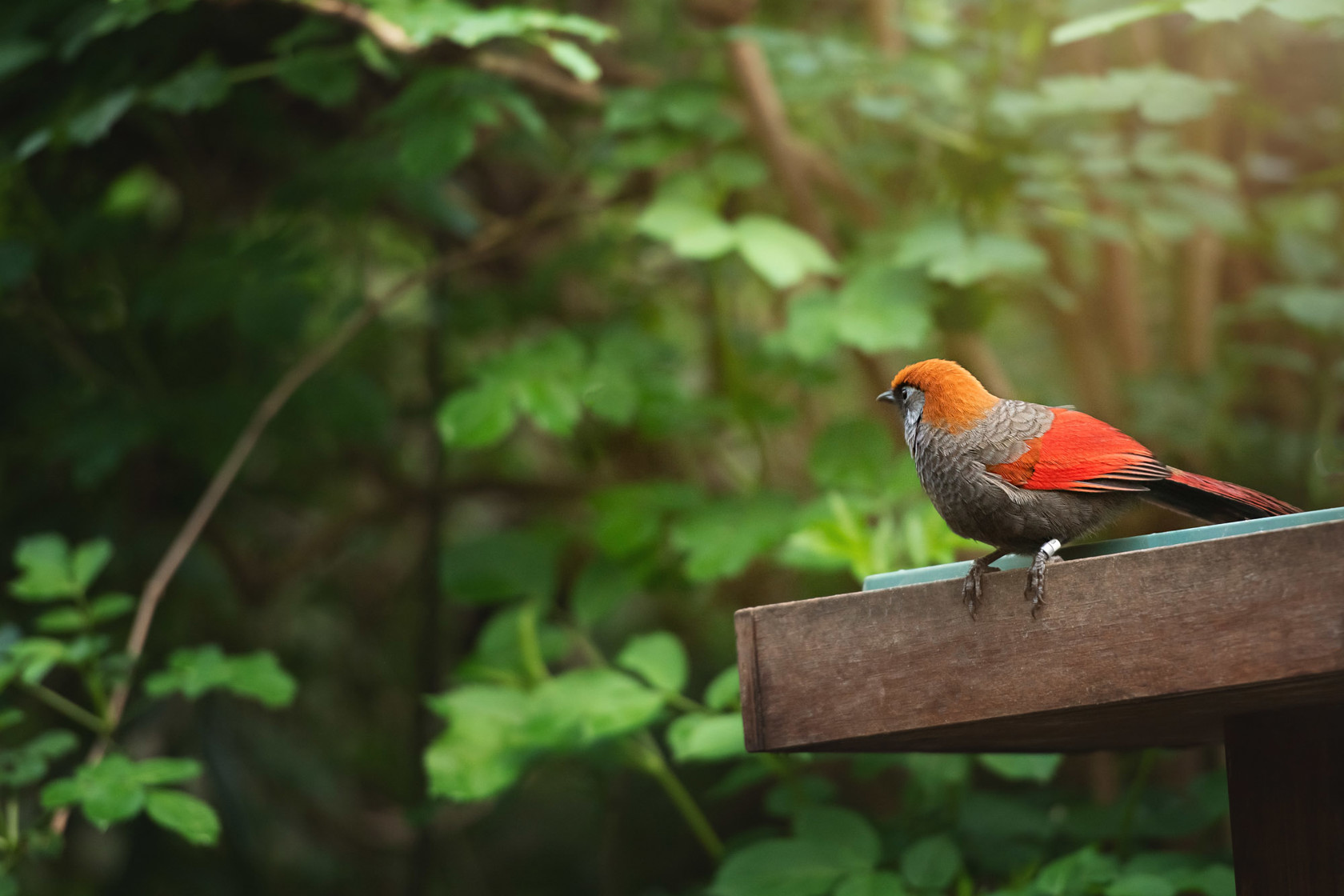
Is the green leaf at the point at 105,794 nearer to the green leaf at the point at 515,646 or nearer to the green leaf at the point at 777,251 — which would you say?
the green leaf at the point at 515,646

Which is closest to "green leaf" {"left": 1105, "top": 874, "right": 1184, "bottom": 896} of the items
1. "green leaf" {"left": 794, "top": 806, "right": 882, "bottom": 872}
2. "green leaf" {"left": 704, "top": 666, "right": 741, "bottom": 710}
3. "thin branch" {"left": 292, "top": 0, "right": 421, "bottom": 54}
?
"green leaf" {"left": 794, "top": 806, "right": 882, "bottom": 872}

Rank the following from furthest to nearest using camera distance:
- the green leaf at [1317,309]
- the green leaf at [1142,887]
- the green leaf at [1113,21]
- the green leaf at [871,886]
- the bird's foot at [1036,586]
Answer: the green leaf at [1317,309], the green leaf at [1113,21], the green leaf at [871,886], the green leaf at [1142,887], the bird's foot at [1036,586]

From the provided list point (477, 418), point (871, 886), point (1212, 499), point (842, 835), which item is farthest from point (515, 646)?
point (1212, 499)

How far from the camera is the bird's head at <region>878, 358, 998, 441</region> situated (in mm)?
1157

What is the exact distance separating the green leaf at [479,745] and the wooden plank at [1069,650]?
2.54 feet

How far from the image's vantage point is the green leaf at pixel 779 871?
153 centimetres

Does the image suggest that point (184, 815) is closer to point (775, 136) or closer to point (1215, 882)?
point (1215, 882)

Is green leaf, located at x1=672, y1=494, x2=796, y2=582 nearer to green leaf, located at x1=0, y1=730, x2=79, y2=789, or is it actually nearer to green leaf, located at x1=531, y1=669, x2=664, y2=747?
green leaf, located at x1=531, y1=669, x2=664, y2=747

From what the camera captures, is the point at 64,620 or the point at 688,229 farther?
the point at 688,229

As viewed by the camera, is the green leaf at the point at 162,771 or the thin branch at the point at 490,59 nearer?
the green leaf at the point at 162,771

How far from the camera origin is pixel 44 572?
1.81 metres

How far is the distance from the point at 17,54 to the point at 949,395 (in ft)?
5.45

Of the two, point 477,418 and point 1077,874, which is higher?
point 477,418

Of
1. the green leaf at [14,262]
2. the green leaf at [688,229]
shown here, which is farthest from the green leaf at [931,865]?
the green leaf at [14,262]
